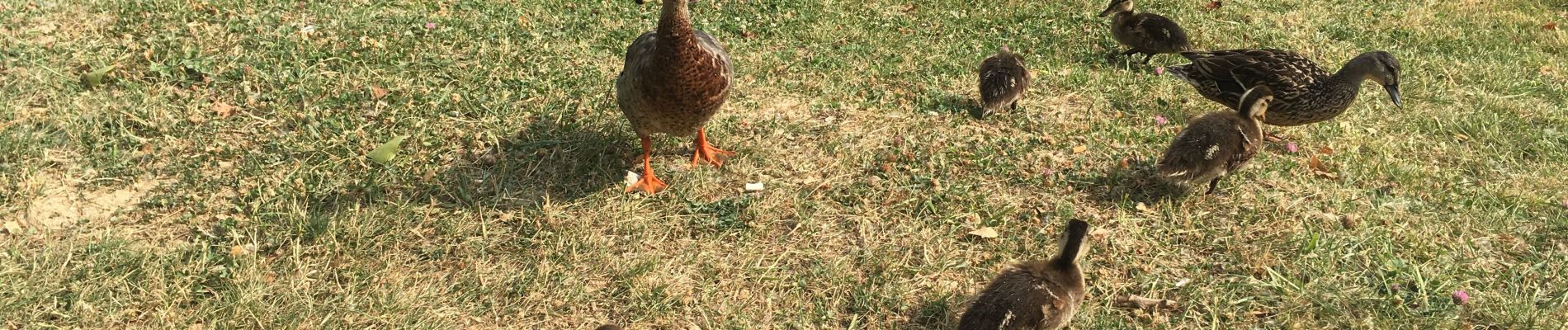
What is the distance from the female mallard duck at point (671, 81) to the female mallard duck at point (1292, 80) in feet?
11.5

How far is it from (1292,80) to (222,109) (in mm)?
6730

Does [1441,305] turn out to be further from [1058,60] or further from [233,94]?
[233,94]

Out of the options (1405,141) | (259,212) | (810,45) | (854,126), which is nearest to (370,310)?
(259,212)

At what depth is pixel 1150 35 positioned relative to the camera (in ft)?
21.8

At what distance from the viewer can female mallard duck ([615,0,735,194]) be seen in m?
4.05

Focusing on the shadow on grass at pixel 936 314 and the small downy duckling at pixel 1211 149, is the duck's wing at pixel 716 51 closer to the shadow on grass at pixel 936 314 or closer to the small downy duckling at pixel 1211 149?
the shadow on grass at pixel 936 314

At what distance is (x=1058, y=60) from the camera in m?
6.83

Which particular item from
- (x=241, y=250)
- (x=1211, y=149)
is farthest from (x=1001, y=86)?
(x=241, y=250)

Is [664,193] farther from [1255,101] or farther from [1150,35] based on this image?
[1150,35]

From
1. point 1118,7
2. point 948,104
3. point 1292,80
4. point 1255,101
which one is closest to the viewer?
point 1255,101

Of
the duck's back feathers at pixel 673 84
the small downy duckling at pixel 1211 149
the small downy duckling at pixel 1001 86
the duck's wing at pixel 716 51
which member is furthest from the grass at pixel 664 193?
the duck's wing at pixel 716 51

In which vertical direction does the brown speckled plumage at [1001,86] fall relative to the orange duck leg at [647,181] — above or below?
above

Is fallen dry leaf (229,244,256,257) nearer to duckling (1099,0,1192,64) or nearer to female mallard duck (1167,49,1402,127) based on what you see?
female mallard duck (1167,49,1402,127)

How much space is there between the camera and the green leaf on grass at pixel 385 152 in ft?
15.4
